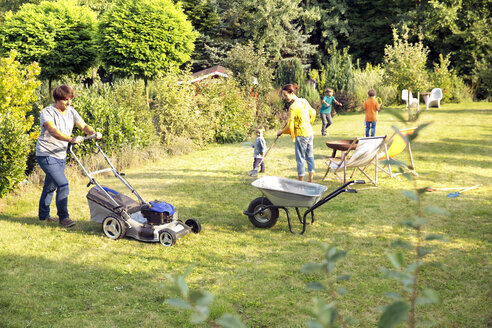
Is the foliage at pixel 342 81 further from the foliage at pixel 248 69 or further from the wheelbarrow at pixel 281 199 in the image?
the wheelbarrow at pixel 281 199

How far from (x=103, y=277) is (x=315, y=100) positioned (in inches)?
606

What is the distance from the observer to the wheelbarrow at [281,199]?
518cm

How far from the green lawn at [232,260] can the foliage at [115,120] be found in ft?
4.93

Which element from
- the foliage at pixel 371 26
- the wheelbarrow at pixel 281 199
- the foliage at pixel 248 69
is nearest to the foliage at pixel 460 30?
the foliage at pixel 371 26

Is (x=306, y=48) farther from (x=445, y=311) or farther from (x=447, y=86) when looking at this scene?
(x=445, y=311)

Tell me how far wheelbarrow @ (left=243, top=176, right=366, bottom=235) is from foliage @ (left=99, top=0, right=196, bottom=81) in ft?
24.0

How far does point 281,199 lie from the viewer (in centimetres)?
527

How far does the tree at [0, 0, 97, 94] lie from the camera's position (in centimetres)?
1166

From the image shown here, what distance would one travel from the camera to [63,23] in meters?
12.1

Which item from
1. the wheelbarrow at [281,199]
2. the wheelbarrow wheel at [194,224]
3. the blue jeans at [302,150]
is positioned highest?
the blue jeans at [302,150]

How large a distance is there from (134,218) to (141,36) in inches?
316

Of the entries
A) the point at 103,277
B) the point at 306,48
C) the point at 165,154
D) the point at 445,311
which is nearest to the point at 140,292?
the point at 103,277

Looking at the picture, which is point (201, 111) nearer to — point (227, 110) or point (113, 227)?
point (227, 110)

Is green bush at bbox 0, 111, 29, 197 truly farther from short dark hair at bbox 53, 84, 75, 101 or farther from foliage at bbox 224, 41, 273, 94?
foliage at bbox 224, 41, 273, 94
